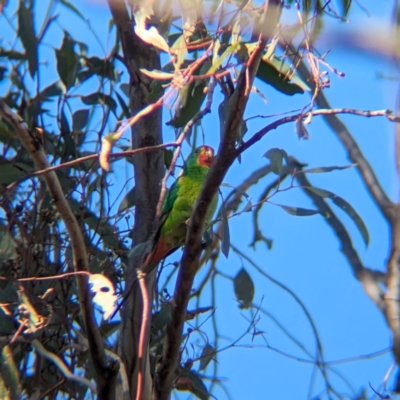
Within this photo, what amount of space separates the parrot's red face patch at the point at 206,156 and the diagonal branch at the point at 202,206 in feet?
4.99

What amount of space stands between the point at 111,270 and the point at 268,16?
142 cm

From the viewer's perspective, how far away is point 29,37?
10.1 feet

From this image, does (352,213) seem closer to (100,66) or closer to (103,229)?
(103,229)

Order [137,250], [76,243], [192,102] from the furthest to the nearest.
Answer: [137,250], [192,102], [76,243]

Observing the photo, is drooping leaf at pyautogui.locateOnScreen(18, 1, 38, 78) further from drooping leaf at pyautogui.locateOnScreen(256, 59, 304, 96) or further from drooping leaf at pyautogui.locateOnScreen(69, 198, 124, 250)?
drooping leaf at pyautogui.locateOnScreen(256, 59, 304, 96)

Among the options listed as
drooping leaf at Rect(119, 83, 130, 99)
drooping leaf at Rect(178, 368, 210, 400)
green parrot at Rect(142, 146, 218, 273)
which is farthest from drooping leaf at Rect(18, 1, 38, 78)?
drooping leaf at Rect(178, 368, 210, 400)

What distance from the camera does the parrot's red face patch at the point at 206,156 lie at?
3.32m

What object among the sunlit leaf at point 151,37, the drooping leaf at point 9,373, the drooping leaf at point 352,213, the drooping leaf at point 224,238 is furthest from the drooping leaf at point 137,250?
the drooping leaf at point 352,213

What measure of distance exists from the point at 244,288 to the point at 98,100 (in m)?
1.25

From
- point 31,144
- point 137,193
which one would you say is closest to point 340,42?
point 31,144

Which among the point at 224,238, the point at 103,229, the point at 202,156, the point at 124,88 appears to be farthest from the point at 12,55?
the point at 224,238

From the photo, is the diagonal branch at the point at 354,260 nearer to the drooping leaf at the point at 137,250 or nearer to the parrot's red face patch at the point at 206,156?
the parrot's red face patch at the point at 206,156

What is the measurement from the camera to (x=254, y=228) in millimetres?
3463

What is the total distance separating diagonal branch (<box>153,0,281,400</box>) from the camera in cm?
146
